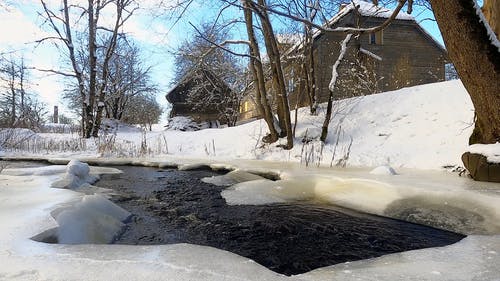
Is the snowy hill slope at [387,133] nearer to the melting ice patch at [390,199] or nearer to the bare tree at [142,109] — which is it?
the melting ice patch at [390,199]

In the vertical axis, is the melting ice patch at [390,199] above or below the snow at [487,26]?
below

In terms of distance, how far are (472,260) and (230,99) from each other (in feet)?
68.5

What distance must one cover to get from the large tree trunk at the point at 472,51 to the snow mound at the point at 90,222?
4582 millimetres

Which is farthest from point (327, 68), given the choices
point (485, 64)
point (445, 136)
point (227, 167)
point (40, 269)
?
point (40, 269)

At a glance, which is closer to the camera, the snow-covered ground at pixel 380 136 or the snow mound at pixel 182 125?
the snow-covered ground at pixel 380 136

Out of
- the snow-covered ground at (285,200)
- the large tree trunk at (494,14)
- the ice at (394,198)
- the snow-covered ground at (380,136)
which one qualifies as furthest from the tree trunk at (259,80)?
the large tree trunk at (494,14)

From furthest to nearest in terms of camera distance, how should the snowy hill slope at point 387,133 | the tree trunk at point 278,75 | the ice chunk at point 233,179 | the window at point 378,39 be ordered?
the window at point 378,39 < the tree trunk at point 278,75 < the snowy hill slope at point 387,133 < the ice chunk at point 233,179

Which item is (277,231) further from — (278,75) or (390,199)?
(278,75)

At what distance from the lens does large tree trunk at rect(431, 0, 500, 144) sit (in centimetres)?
479

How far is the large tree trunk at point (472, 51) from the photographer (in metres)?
4.79

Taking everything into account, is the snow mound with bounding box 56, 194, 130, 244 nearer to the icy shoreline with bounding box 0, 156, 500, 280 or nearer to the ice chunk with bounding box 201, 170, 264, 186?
the icy shoreline with bounding box 0, 156, 500, 280

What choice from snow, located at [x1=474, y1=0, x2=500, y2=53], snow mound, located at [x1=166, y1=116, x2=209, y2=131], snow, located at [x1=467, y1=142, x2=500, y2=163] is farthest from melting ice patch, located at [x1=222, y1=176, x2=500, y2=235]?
snow mound, located at [x1=166, y1=116, x2=209, y2=131]

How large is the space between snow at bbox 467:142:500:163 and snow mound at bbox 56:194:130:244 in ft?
16.0

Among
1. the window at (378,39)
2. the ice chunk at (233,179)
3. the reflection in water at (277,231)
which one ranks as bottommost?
the reflection in water at (277,231)
